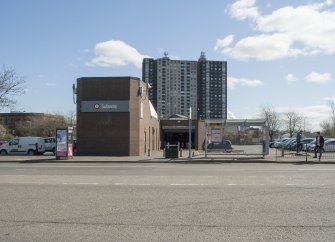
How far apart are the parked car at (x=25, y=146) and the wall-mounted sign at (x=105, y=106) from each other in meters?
6.30

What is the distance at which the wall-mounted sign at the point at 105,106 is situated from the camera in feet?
134

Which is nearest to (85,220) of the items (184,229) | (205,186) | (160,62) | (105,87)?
(184,229)

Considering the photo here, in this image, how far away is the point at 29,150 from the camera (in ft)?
147

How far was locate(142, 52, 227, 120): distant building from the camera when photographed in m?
102

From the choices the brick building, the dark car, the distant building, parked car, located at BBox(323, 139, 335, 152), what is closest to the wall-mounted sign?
the brick building

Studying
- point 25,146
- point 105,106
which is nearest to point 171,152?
point 105,106

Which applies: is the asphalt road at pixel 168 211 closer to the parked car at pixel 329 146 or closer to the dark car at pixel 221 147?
the dark car at pixel 221 147

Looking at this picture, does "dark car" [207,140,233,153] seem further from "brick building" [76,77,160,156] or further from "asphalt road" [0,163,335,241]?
"asphalt road" [0,163,335,241]

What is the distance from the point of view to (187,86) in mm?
109188

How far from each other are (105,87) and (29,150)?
33.7 feet

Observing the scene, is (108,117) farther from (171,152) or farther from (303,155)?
(303,155)

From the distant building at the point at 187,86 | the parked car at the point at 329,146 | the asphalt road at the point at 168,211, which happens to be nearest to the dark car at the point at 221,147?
the parked car at the point at 329,146

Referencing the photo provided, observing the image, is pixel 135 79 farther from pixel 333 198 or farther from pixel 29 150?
pixel 333 198

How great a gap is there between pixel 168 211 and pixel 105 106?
31.6 meters
